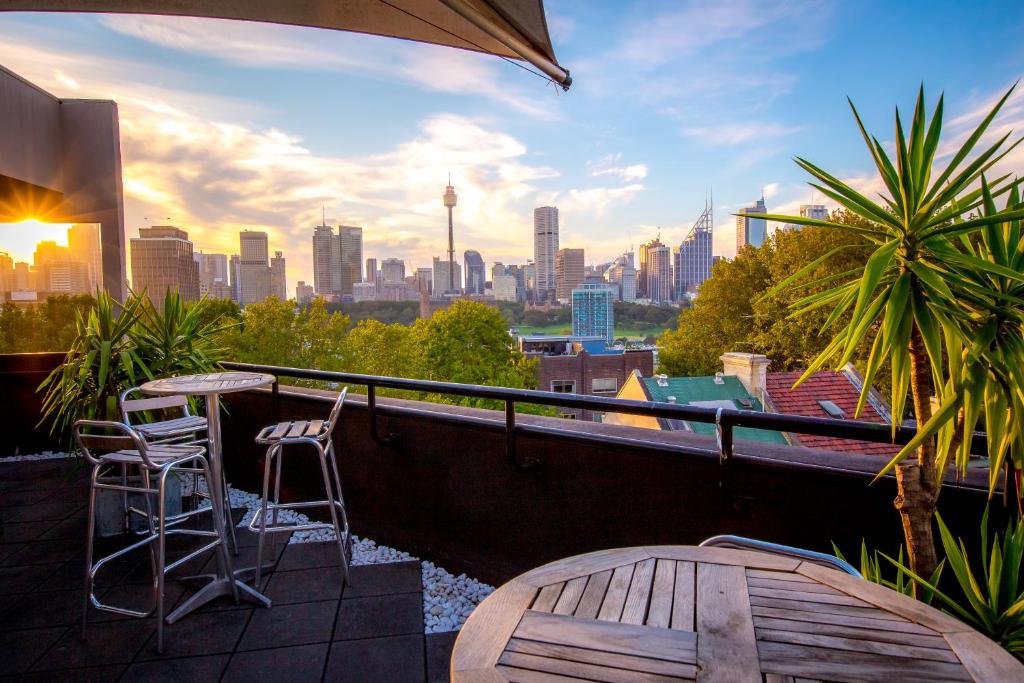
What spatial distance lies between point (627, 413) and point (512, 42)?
2149 millimetres

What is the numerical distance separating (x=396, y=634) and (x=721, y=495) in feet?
4.70

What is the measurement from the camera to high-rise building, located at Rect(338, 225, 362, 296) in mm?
39156

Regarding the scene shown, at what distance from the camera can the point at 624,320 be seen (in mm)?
37625

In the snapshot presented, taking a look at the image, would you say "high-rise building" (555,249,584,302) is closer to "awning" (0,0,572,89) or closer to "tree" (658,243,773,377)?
"tree" (658,243,773,377)

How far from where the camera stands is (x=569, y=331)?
137ft

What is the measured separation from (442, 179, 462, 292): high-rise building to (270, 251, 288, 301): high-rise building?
9927 mm

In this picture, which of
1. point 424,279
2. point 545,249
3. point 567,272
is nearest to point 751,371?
point 424,279

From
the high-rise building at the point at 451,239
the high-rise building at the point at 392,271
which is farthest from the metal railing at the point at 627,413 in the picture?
the high-rise building at the point at 392,271

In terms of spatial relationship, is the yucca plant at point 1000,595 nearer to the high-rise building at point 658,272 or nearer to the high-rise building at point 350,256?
the high-rise building at point 658,272

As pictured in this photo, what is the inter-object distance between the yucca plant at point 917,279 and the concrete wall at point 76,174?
7353mm

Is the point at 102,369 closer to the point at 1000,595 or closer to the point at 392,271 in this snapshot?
the point at 1000,595

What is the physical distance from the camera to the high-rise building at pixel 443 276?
38.3 metres

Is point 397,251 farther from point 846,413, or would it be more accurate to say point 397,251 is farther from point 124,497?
point 124,497

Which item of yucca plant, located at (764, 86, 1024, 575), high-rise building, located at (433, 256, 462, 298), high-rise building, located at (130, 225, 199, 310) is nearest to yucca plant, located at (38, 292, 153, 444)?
high-rise building, located at (130, 225, 199, 310)
